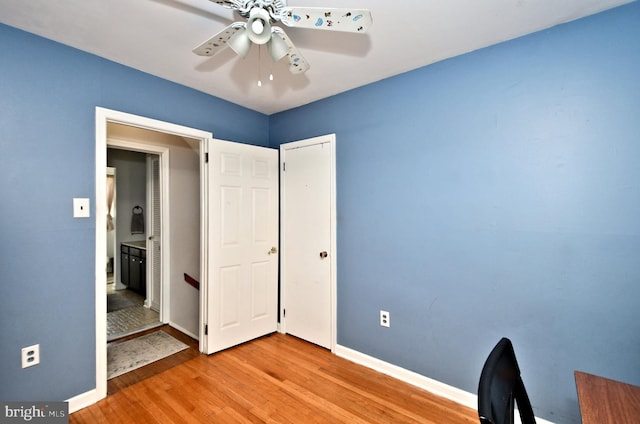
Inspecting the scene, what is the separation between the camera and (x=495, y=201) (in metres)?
1.97

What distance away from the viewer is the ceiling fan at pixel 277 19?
4.21 ft

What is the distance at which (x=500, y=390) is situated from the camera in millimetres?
813

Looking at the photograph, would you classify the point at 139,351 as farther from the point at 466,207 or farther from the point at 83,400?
the point at 466,207

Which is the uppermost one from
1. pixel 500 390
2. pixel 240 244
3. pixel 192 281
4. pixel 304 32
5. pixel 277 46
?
pixel 304 32

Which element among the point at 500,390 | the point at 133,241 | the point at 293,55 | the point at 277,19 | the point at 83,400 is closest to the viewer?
the point at 500,390

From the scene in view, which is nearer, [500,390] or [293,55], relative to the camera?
[500,390]

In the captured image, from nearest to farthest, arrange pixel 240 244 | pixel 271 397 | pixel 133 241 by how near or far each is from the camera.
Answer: pixel 271 397 < pixel 240 244 < pixel 133 241

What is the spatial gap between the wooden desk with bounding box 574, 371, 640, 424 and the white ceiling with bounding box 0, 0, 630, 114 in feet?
6.10

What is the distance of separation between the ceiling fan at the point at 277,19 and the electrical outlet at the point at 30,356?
222 cm

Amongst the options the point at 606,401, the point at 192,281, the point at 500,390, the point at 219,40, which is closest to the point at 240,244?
the point at 192,281

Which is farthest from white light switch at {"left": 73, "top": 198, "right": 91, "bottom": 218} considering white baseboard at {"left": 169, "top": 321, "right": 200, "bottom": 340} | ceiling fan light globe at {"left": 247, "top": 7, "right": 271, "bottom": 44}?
white baseboard at {"left": 169, "top": 321, "right": 200, "bottom": 340}

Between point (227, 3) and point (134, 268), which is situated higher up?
point (227, 3)

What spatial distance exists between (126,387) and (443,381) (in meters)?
2.46

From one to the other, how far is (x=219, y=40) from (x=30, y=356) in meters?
2.30
